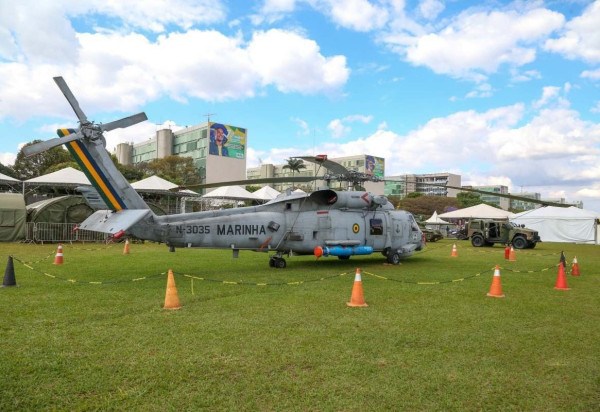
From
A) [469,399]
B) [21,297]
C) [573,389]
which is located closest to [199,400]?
[469,399]

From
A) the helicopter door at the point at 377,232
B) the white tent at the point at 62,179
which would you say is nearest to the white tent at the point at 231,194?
the white tent at the point at 62,179

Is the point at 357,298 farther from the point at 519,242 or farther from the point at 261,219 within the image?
the point at 519,242

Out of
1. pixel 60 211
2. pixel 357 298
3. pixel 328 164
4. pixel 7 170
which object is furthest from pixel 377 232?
pixel 7 170

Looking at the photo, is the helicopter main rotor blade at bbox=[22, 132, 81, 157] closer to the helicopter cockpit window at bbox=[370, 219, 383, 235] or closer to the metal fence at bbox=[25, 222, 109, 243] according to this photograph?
the helicopter cockpit window at bbox=[370, 219, 383, 235]

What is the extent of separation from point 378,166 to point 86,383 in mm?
131114

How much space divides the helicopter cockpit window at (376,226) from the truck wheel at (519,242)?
1607 cm

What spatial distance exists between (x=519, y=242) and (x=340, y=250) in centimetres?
1820

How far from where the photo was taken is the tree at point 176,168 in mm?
75062

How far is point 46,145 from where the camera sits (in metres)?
8.88

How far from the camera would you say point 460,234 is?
36969 millimetres

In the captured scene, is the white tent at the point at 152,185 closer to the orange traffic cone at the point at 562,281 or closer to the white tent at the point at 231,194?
the white tent at the point at 231,194

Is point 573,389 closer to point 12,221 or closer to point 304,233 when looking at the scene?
point 304,233

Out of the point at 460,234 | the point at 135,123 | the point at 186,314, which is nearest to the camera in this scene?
the point at 186,314

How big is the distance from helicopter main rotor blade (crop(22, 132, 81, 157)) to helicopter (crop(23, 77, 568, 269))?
0.08ft
